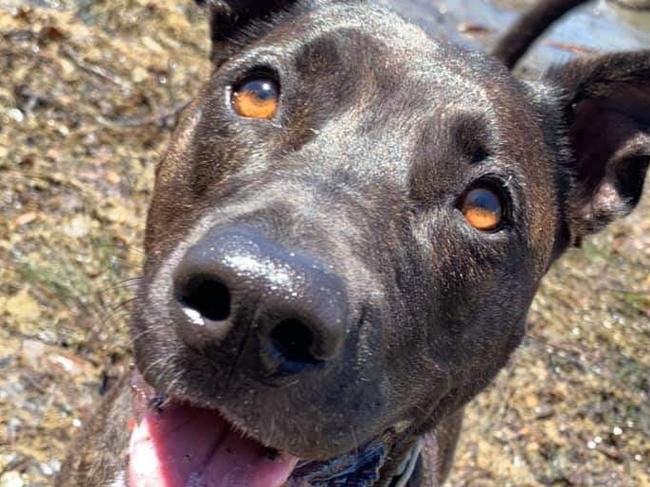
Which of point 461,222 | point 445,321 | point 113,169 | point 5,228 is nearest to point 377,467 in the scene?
point 445,321

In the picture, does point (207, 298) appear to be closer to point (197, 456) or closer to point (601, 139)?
point (197, 456)

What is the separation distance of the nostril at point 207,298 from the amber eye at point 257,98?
1040mm

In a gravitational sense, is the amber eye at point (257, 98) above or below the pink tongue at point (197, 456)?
above

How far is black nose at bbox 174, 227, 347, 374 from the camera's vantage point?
7.45 ft

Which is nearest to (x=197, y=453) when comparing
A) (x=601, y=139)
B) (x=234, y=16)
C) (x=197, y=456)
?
(x=197, y=456)

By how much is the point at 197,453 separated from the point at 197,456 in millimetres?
13

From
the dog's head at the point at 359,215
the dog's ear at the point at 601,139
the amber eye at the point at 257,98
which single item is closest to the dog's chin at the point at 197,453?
the dog's head at the point at 359,215

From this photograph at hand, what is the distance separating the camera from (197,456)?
9.25ft

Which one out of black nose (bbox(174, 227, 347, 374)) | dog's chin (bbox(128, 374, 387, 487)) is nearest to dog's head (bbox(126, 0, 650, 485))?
black nose (bbox(174, 227, 347, 374))

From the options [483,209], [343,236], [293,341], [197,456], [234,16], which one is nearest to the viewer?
[293,341]

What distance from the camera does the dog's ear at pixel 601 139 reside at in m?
4.11

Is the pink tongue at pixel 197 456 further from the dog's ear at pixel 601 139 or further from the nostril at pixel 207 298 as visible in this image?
the dog's ear at pixel 601 139

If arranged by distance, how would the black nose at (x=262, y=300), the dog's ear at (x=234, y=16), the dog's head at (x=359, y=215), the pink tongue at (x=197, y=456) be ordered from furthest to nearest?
the dog's ear at (x=234, y=16), the pink tongue at (x=197, y=456), the dog's head at (x=359, y=215), the black nose at (x=262, y=300)

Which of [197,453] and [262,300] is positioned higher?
[262,300]
